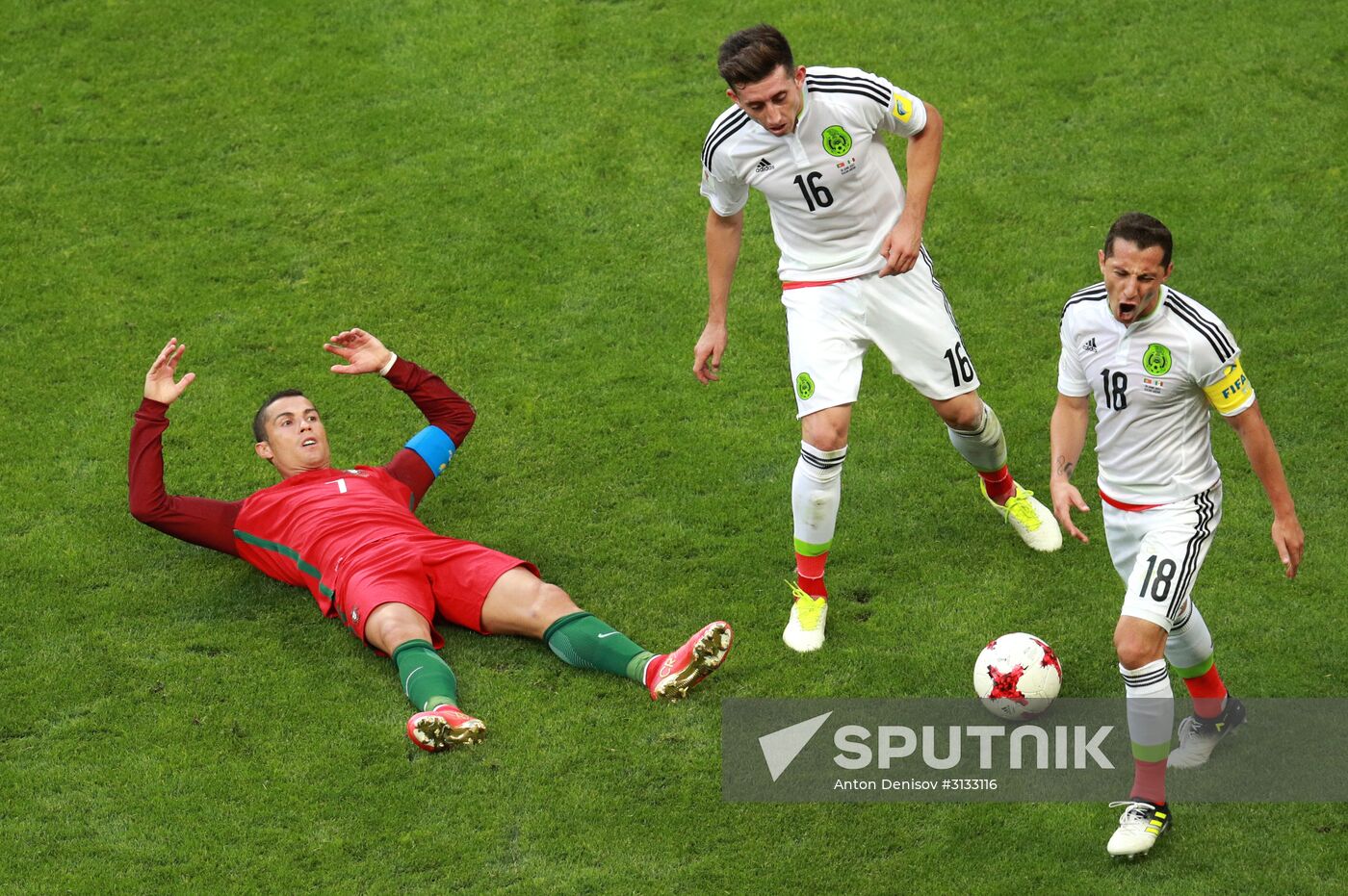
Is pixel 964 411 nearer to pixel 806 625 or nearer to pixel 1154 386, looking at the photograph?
pixel 806 625

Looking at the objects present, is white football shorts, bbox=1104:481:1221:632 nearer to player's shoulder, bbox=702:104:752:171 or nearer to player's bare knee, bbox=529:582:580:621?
player's shoulder, bbox=702:104:752:171

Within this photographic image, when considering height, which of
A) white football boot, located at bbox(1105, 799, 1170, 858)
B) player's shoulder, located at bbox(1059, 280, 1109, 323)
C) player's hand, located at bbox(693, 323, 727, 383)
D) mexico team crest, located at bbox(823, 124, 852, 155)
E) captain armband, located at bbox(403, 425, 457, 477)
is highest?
mexico team crest, located at bbox(823, 124, 852, 155)

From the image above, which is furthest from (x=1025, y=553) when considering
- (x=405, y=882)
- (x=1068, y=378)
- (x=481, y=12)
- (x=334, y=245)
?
(x=481, y=12)

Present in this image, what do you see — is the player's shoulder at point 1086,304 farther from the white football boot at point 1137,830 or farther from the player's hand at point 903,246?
the white football boot at point 1137,830

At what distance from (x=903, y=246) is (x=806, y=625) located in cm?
172

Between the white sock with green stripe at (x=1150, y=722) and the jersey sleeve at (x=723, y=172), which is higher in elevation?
the jersey sleeve at (x=723, y=172)

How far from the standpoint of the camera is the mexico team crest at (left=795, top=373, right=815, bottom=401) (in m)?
6.48

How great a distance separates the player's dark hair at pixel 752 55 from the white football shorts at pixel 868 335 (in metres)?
1.05

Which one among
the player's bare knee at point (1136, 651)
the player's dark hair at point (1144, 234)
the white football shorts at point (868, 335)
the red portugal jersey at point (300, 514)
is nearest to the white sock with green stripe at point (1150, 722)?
the player's bare knee at point (1136, 651)

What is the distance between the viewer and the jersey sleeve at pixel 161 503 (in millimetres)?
6984

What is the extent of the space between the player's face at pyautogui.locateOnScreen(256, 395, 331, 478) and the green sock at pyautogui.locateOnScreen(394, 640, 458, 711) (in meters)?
1.37

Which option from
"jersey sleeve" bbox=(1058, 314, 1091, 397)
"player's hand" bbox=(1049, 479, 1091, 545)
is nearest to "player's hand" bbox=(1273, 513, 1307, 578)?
"player's hand" bbox=(1049, 479, 1091, 545)

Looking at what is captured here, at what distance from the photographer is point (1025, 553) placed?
7.20m

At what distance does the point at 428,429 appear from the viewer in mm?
7578
